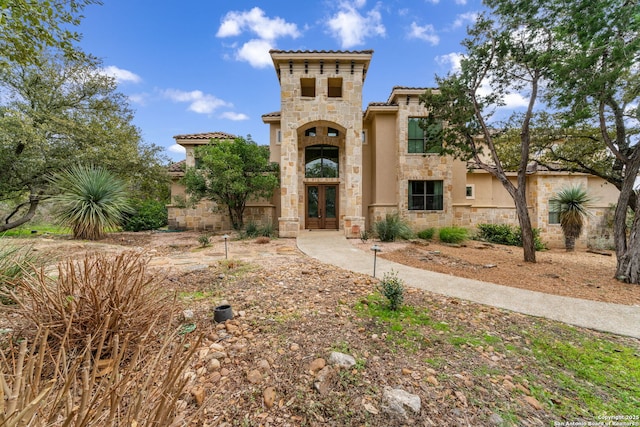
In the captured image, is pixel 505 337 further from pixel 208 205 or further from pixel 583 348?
pixel 208 205

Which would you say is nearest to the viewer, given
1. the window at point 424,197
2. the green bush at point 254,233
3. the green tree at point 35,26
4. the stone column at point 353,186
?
the green tree at point 35,26

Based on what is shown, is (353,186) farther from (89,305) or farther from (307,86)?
(89,305)

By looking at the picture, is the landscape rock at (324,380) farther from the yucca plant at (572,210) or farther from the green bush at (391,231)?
the yucca plant at (572,210)

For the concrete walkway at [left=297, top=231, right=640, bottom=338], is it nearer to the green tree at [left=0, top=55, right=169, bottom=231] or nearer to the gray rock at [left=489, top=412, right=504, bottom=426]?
the gray rock at [left=489, top=412, right=504, bottom=426]

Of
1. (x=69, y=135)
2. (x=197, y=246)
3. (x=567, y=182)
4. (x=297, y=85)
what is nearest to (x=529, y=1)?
(x=297, y=85)

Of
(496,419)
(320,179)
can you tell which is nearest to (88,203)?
(320,179)

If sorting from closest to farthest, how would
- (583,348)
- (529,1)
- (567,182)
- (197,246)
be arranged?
(583,348) → (529,1) → (197,246) → (567,182)

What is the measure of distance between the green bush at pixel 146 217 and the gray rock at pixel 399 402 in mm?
14822

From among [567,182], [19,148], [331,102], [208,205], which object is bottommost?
[208,205]

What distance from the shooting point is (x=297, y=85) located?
11.2m

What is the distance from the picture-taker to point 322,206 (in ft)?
45.0

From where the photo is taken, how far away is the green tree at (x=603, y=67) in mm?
5184

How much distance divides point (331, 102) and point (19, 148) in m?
13.0

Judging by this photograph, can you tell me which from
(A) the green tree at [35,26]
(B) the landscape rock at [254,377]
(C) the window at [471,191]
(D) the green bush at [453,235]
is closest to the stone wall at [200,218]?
(A) the green tree at [35,26]
